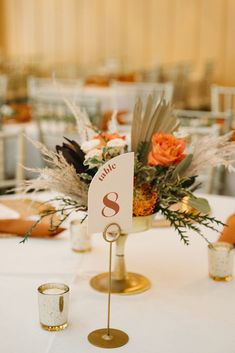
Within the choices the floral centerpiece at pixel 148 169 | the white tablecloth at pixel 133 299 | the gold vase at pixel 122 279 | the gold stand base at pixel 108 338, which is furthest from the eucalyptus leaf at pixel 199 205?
the gold stand base at pixel 108 338

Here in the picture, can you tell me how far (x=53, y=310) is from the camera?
4.26 ft

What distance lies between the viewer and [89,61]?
10812 mm

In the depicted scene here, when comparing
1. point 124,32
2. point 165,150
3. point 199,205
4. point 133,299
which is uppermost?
point 124,32

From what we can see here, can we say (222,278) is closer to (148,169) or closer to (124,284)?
(124,284)

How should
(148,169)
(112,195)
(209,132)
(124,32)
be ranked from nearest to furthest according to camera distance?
(112,195) < (148,169) < (209,132) < (124,32)

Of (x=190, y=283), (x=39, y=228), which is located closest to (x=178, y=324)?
(x=190, y=283)

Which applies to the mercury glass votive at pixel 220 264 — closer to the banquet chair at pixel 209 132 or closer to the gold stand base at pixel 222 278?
the gold stand base at pixel 222 278

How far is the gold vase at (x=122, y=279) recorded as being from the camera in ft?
4.98

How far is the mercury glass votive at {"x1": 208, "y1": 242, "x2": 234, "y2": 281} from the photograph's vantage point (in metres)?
1.60

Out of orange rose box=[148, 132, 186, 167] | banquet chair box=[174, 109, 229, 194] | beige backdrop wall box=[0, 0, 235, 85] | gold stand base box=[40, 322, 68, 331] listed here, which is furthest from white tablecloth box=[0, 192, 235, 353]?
beige backdrop wall box=[0, 0, 235, 85]

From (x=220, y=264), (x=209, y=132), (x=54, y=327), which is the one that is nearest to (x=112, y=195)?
(x=54, y=327)

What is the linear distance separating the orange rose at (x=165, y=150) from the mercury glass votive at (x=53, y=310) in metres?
0.39

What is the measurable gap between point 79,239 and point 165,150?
48 cm

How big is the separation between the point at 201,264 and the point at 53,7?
10031 mm
